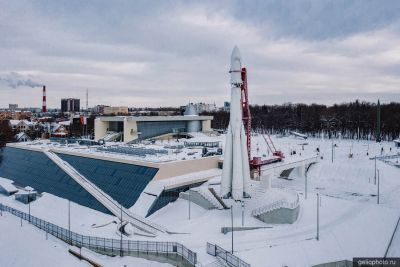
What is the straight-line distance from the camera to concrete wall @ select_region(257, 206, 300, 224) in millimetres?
35422

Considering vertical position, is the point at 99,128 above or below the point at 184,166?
above

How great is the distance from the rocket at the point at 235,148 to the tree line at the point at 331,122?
71.7 meters

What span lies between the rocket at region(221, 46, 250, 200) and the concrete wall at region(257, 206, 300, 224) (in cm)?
432

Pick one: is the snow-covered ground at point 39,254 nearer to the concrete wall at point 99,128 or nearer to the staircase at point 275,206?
the staircase at point 275,206

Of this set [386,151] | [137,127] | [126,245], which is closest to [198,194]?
[126,245]

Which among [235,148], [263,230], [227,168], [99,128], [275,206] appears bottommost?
[263,230]

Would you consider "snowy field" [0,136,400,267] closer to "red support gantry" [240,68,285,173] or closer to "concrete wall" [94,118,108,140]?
"red support gantry" [240,68,285,173]

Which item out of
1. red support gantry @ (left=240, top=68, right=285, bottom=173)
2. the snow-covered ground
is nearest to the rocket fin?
red support gantry @ (left=240, top=68, right=285, bottom=173)

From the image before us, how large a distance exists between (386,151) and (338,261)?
54664 millimetres

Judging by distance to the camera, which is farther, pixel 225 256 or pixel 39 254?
pixel 39 254

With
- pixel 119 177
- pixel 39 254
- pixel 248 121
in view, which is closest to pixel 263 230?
pixel 248 121

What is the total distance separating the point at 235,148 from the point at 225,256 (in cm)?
1427

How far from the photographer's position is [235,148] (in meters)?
39.4

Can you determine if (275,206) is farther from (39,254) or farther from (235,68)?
(39,254)
